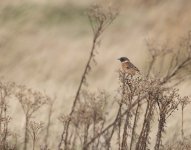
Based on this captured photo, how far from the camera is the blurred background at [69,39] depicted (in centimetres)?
3956

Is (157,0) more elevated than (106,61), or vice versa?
(157,0)

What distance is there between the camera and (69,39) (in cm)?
4300

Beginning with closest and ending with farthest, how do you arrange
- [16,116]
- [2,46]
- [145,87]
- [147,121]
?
[145,87] < [147,121] < [16,116] < [2,46]

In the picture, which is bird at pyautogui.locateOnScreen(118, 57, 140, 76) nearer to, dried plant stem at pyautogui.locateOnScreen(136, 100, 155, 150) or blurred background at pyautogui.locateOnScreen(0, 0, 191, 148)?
dried plant stem at pyautogui.locateOnScreen(136, 100, 155, 150)

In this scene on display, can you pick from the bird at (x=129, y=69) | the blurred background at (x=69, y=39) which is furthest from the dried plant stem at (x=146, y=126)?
the blurred background at (x=69, y=39)

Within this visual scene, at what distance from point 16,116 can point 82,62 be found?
5.64 m

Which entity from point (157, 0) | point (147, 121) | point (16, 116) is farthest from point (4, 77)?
point (147, 121)

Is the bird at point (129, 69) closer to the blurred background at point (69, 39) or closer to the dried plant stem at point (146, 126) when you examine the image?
the dried plant stem at point (146, 126)

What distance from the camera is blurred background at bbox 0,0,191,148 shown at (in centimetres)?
3956

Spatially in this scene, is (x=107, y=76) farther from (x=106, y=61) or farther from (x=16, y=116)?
(x=16, y=116)

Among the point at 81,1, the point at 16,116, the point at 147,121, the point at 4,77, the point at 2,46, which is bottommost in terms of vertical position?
the point at 147,121

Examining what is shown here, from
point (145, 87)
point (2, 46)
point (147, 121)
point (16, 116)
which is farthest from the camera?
point (2, 46)

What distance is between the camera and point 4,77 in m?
41.5

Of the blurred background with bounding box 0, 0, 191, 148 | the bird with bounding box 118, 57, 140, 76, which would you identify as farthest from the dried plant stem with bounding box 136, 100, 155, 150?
the blurred background with bounding box 0, 0, 191, 148
